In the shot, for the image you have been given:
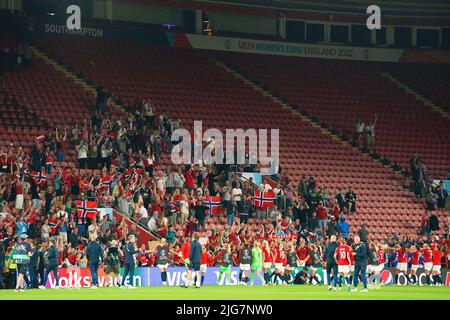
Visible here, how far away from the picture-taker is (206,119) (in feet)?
176

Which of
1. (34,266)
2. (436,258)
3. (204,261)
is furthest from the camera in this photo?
(436,258)

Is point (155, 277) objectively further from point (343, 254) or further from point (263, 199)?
point (263, 199)

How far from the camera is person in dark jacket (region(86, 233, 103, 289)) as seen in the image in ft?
124

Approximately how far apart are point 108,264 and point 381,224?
15851 millimetres

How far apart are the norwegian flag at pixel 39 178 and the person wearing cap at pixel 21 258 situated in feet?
18.8

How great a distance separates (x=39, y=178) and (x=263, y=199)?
9957 mm

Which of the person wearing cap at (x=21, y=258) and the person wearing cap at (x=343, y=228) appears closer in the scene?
the person wearing cap at (x=21, y=258)

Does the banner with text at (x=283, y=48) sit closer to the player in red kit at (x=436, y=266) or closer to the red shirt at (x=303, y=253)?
the red shirt at (x=303, y=253)

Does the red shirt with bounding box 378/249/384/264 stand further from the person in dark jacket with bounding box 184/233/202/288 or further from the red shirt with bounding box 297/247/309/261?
the person in dark jacket with bounding box 184/233/202/288

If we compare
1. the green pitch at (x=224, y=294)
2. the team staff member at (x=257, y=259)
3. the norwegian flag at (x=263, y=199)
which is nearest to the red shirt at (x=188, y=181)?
the norwegian flag at (x=263, y=199)

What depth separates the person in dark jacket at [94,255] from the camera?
37.9 metres

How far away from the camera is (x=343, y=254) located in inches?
1507

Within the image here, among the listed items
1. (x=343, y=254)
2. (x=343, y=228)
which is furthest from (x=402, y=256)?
(x=343, y=254)
